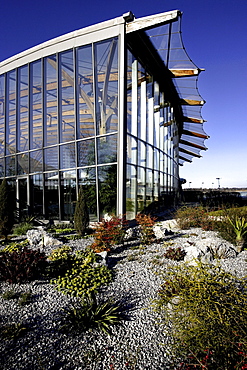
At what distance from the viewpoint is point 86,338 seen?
3.20m

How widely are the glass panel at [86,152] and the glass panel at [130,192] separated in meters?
1.90

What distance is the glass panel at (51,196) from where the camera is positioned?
41.9 feet

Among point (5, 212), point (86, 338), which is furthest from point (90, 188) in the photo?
point (86, 338)

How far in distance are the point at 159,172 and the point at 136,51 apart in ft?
25.3

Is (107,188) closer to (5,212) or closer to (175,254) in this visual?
(5,212)

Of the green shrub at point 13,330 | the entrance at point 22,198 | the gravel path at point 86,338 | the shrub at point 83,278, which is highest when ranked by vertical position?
the entrance at point 22,198

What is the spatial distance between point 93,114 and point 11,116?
751cm

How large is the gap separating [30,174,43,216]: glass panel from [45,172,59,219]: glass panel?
0.49 meters

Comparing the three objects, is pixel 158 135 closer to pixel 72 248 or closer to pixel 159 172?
pixel 159 172

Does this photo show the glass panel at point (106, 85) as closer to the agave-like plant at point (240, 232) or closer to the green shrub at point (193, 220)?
the green shrub at point (193, 220)

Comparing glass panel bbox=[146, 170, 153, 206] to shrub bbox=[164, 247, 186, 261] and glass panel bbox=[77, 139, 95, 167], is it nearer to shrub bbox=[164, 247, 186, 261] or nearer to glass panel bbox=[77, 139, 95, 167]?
glass panel bbox=[77, 139, 95, 167]

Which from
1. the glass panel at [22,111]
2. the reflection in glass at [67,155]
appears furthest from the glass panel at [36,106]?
the reflection in glass at [67,155]

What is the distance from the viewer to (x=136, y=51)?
1215 centimetres

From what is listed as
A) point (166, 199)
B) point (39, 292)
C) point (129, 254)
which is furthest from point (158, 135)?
point (39, 292)
